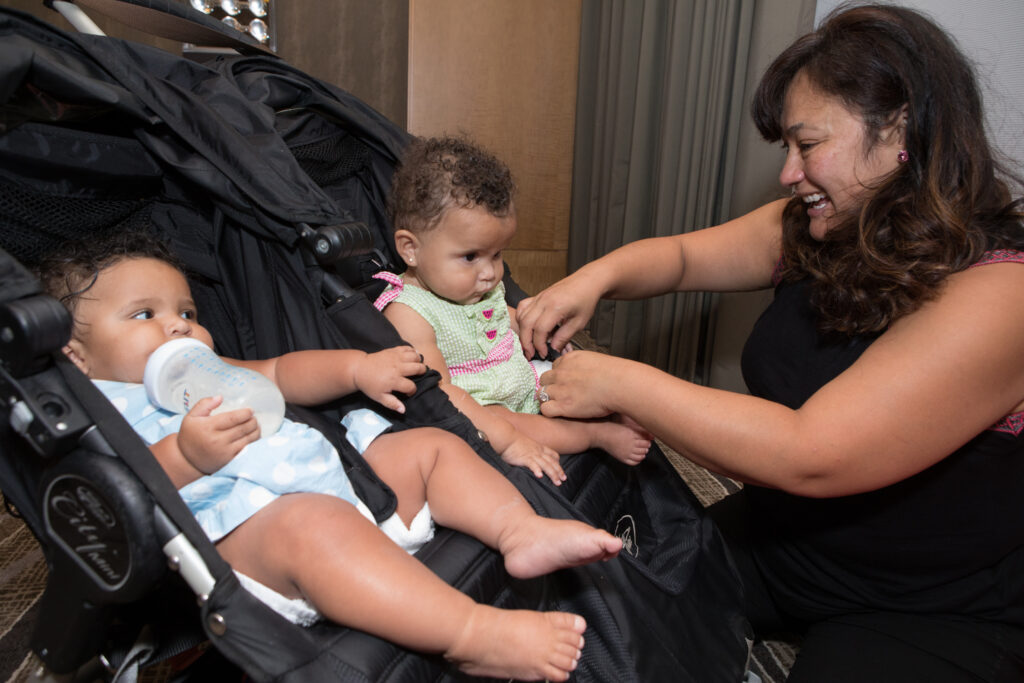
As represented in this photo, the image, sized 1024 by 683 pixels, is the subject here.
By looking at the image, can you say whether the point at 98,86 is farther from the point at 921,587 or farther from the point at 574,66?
the point at 574,66

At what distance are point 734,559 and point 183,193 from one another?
122cm

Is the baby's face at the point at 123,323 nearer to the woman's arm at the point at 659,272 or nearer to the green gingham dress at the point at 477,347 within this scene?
the green gingham dress at the point at 477,347

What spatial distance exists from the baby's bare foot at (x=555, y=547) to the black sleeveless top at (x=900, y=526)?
474 mm

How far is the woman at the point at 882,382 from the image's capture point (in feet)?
2.90

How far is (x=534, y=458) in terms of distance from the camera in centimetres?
104

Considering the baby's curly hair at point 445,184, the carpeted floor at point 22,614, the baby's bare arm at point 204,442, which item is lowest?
the carpeted floor at point 22,614

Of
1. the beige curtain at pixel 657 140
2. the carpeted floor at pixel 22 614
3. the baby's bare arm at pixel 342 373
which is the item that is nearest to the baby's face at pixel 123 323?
the baby's bare arm at pixel 342 373

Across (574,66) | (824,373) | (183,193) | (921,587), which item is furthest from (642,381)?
(574,66)

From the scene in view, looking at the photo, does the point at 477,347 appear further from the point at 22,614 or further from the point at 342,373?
the point at 22,614

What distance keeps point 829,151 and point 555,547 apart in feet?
2.29

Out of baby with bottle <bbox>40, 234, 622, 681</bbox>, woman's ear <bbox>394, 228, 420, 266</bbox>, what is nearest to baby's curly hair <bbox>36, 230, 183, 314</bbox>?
baby with bottle <bbox>40, 234, 622, 681</bbox>

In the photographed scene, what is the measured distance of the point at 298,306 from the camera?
114 centimetres

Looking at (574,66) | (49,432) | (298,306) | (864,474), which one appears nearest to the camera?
(49,432)

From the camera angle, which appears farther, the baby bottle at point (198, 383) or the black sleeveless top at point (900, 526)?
the black sleeveless top at point (900, 526)
